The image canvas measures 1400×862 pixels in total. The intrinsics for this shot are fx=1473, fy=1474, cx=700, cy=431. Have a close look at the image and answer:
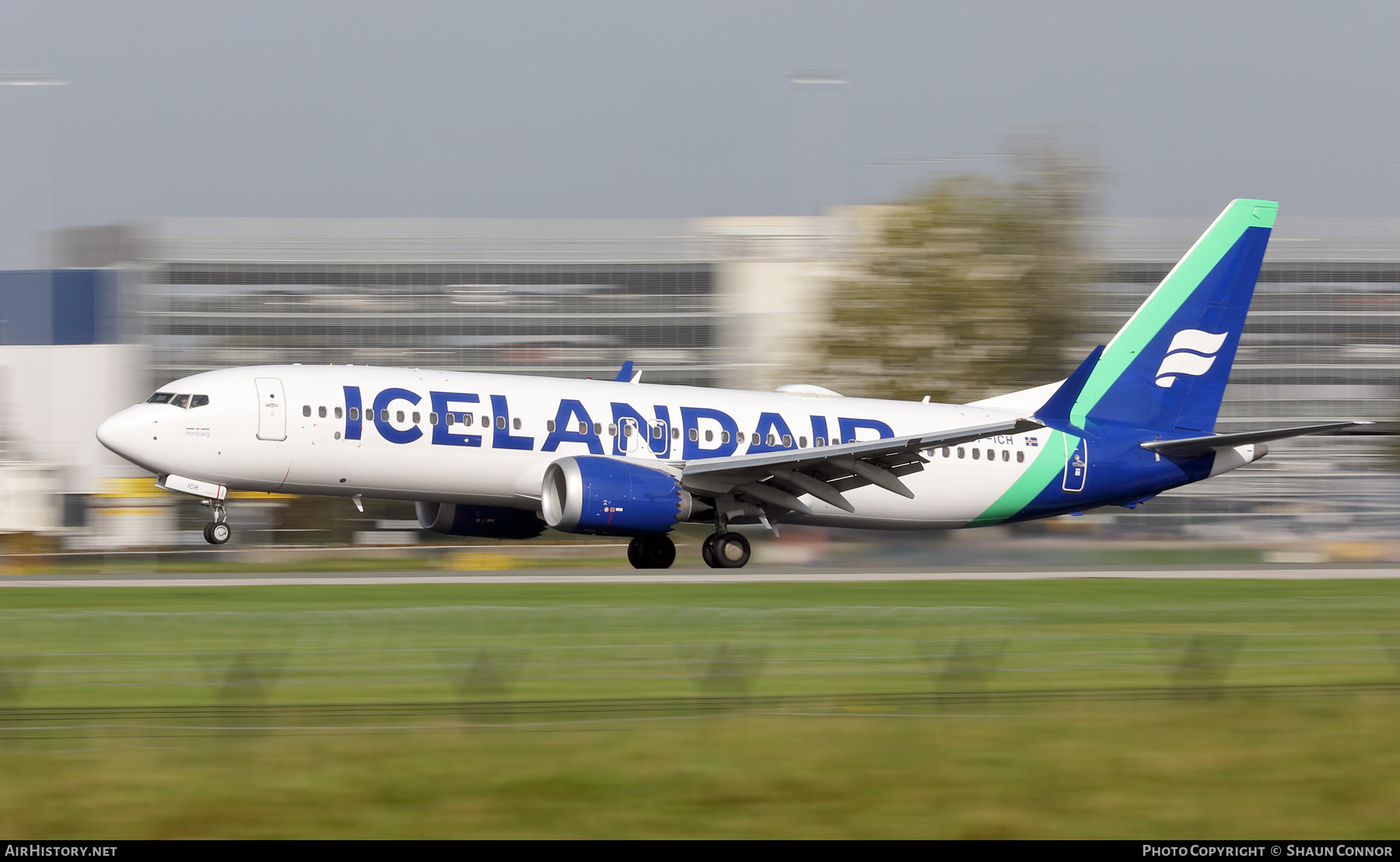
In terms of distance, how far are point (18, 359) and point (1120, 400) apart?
69.0 m

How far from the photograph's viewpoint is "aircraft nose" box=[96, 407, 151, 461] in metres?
25.9

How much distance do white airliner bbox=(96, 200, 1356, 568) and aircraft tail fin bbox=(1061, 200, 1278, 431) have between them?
47mm

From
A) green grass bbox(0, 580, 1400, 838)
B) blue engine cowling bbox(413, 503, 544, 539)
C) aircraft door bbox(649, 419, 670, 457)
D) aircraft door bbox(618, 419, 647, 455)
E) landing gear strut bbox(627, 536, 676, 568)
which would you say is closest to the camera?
green grass bbox(0, 580, 1400, 838)

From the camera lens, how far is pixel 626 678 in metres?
10.4

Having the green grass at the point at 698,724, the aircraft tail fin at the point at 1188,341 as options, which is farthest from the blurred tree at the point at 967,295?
the green grass at the point at 698,724

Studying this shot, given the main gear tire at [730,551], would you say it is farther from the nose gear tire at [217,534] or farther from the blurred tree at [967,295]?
the blurred tree at [967,295]

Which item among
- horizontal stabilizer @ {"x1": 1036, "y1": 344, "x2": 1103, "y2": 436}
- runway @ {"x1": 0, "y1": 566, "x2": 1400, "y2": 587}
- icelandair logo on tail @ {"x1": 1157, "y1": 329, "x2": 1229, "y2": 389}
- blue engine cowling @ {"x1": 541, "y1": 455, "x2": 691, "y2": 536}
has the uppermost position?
icelandair logo on tail @ {"x1": 1157, "y1": 329, "x2": 1229, "y2": 389}

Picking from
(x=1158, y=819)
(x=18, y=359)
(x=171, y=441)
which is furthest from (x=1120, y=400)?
(x=18, y=359)

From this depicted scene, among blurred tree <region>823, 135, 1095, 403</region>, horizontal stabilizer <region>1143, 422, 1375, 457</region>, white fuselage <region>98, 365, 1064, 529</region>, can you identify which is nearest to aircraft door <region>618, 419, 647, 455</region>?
white fuselage <region>98, 365, 1064, 529</region>

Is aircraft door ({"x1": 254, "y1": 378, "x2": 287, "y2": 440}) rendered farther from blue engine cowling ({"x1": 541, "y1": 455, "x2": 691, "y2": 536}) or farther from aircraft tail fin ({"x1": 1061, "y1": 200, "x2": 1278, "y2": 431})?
aircraft tail fin ({"x1": 1061, "y1": 200, "x2": 1278, "y2": 431})

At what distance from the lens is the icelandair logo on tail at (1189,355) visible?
32.4m

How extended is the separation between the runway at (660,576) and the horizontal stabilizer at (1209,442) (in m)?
2.53

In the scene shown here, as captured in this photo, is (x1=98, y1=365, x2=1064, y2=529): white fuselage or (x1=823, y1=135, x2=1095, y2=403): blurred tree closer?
(x1=98, y1=365, x2=1064, y2=529): white fuselage

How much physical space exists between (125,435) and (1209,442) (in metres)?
21.2
